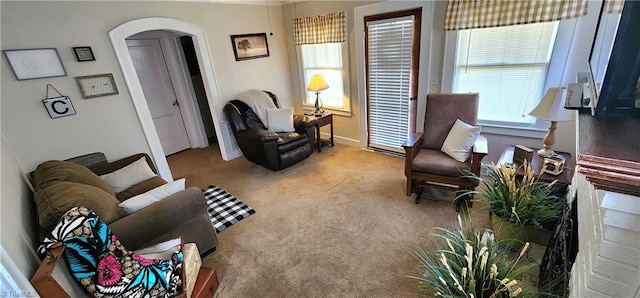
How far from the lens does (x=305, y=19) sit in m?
3.71

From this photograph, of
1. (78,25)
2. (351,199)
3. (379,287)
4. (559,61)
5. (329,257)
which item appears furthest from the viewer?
(351,199)

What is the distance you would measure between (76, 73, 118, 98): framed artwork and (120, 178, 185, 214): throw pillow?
160 cm

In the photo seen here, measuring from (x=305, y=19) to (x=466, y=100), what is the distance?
2.49 meters

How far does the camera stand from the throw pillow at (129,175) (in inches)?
92.6

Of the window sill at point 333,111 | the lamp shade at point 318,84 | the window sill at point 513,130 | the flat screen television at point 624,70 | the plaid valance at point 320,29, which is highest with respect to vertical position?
the plaid valance at point 320,29

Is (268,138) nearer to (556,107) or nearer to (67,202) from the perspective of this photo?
(67,202)

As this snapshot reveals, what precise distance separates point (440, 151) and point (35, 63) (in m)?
3.85

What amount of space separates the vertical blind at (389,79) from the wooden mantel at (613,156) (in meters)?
2.67

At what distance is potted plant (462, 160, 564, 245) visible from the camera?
5.01ft

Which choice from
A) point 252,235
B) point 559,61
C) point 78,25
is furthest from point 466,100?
point 78,25

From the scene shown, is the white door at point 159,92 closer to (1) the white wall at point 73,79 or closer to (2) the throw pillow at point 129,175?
(1) the white wall at point 73,79

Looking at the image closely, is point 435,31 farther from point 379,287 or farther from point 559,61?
point 379,287

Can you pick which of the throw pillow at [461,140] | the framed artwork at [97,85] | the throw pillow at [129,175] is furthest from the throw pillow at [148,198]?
the throw pillow at [461,140]

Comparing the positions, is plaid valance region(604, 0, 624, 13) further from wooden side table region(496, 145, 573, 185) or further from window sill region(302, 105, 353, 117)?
window sill region(302, 105, 353, 117)
